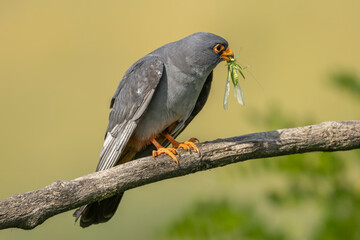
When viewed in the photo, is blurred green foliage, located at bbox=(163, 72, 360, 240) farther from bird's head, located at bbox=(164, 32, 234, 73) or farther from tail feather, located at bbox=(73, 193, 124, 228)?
bird's head, located at bbox=(164, 32, 234, 73)

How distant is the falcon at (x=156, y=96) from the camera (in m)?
4.20

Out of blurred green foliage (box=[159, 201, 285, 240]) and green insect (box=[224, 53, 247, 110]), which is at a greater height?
green insect (box=[224, 53, 247, 110])

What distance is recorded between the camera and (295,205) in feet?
15.5

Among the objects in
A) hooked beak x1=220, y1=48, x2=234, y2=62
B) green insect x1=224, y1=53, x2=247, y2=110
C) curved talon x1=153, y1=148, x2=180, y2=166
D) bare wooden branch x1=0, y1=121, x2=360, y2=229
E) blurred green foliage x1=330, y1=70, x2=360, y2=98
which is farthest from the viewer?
blurred green foliage x1=330, y1=70, x2=360, y2=98

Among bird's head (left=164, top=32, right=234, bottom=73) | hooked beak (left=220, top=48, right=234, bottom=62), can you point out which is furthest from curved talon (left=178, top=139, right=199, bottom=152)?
hooked beak (left=220, top=48, right=234, bottom=62)

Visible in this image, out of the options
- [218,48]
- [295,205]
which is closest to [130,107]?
[218,48]

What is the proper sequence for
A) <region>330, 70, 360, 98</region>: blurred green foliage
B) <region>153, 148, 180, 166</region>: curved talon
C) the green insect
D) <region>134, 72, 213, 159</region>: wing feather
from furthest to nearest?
<region>330, 70, 360, 98</region>: blurred green foliage < <region>134, 72, 213, 159</region>: wing feather < the green insect < <region>153, 148, 180, 166</region>: curved talon

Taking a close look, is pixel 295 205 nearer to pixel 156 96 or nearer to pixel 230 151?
pixel 230 151

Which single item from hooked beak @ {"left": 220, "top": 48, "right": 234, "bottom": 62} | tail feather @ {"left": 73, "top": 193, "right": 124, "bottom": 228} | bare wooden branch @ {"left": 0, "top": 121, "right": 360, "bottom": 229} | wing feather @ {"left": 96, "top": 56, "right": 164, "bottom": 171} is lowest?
tail feather @ {"left": 73, "top": 193, "right": 124, "bottom": 228}

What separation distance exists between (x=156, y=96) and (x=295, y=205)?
5.51 ft

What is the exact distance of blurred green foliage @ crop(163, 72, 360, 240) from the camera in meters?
4.57

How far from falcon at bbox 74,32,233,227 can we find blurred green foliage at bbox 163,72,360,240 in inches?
30.5

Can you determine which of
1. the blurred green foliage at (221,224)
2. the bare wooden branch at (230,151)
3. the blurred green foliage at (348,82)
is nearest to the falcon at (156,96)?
the bare wooden branch at (230,151)

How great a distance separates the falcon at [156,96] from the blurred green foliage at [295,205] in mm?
776
